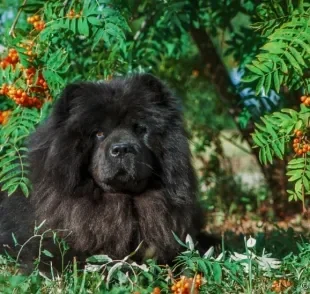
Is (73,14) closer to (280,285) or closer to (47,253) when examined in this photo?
(47,253)

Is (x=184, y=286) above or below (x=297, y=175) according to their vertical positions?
below

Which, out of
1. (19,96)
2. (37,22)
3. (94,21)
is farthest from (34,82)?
(94,21)

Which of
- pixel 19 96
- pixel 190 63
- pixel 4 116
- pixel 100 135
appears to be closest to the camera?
pixel 100 135

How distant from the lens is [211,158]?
9180mm

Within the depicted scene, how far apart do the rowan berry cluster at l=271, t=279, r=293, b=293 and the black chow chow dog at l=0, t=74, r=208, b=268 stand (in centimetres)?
89

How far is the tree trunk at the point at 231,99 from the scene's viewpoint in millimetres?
8008

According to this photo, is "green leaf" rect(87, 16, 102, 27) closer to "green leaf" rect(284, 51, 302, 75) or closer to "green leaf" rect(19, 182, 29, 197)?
"green leaf" rect(19, 182, 29, 197)

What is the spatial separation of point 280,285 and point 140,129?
1.41 m

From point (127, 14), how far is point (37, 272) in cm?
230

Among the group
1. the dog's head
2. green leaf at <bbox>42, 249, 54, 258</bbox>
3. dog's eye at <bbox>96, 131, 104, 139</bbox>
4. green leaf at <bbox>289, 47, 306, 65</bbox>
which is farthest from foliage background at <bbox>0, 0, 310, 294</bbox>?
dog's eye at <bbox>96, 131, 104, 139</bbox>

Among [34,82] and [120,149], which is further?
[34,82]

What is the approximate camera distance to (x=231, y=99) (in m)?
8.22

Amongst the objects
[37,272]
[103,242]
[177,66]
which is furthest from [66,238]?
[177,66]

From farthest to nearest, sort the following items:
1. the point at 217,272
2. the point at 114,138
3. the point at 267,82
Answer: the point at 114,138, the point at 267,82, the point at 217,272
